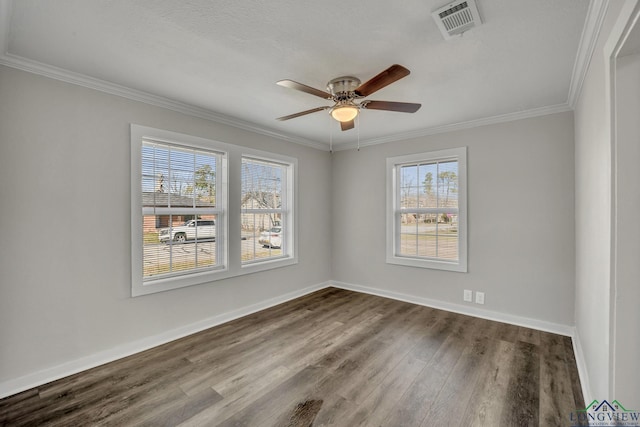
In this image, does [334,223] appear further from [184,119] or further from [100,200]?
[100,200]

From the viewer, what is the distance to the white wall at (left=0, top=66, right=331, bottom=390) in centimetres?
214

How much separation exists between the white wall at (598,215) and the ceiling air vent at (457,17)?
62 centimetres

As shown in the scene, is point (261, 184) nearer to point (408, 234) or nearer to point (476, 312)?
point (408, 234)

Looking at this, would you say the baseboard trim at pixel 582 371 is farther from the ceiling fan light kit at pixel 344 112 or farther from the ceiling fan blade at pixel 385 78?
the ceiling fan light kit at pixel 344 112

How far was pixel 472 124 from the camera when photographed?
3.66 m

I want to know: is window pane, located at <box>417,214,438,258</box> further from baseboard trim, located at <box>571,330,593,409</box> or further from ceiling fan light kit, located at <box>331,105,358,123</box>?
ceiling fan light kit, located at <box>331,105,358,123</box>

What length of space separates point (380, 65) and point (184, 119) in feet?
7.12

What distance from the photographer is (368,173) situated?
467 centimetres

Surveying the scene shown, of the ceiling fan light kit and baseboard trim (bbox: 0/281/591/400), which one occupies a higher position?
the ceiling fan light kit

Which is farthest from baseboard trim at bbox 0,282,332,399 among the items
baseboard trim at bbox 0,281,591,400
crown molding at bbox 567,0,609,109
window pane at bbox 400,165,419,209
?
crown molding at bbox 567,0,609,109

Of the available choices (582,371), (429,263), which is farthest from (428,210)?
(582,371)

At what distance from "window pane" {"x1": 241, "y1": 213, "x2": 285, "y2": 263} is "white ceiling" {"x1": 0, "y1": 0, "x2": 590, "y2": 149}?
1.60 m

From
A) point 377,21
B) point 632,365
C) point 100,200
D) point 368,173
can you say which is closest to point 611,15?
point 377,21

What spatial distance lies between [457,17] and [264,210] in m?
3.13
